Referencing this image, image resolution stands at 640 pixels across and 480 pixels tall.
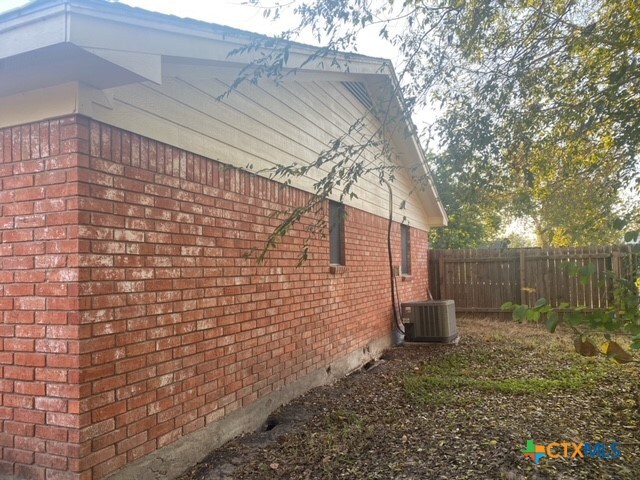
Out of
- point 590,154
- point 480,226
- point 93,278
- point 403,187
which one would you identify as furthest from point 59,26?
point 480,226

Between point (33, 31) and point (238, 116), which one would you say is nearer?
point (33, 31)

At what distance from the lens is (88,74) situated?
9.64 feet

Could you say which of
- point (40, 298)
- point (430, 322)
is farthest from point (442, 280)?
point (40, 298)

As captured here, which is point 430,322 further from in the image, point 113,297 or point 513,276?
point 113,297

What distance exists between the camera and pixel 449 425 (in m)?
4.84

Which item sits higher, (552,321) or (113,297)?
(113,297)

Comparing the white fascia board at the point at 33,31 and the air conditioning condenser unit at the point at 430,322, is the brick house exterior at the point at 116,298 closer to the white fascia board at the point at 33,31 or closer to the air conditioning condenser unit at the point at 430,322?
the white fascia board at the point at 33,31

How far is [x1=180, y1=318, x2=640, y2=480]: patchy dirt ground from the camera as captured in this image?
3.81m

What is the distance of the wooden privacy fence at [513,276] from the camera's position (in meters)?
12.3

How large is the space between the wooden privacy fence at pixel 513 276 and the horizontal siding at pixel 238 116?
6.97m

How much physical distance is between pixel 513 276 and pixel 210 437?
11.4 meters

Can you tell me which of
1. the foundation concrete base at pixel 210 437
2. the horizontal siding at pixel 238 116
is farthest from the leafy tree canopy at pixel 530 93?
the foundation concrete base at pixel 210 437

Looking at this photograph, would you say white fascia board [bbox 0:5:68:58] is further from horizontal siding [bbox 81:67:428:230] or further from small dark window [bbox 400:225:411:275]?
small dark window [bbox 400:225:411:275]

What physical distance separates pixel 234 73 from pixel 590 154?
14.6 feet
